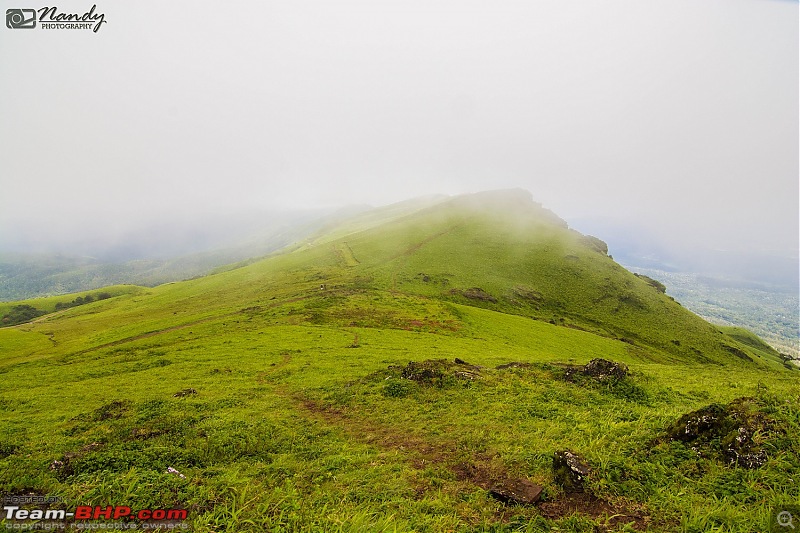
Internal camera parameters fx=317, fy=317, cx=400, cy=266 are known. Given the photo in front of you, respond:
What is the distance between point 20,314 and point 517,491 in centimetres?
16579

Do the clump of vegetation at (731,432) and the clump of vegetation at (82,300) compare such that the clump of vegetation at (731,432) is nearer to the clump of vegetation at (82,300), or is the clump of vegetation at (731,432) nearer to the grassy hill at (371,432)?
the grassy hill at (371,432)

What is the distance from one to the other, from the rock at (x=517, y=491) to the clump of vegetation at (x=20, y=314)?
510ft

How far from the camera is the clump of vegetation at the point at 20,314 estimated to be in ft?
339

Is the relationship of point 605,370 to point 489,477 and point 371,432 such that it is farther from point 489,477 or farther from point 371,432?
point 371,432

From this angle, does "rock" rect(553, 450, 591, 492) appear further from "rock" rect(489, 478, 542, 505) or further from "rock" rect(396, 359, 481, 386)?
"rock" rect(396, 359, 481, 386)

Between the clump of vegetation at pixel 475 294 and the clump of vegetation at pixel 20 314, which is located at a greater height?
the clump of vegetation at pixel 475 294

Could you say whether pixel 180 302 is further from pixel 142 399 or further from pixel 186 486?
pixel 186 486

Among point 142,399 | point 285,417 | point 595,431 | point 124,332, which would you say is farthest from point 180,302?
point 595,431

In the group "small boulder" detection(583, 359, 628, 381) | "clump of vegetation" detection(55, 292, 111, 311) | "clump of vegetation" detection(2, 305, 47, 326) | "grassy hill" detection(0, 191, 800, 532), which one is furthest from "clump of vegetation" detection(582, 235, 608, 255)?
"clump of vegetation" detection(2, 305, 47, 326)

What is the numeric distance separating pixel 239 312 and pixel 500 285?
202 feet

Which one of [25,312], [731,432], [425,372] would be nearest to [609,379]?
[731,432]

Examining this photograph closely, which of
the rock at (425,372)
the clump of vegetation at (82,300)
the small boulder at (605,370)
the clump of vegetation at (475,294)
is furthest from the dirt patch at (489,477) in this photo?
the clump of vegetation at (82,300)

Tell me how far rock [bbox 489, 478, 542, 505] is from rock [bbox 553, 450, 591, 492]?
2.73ft

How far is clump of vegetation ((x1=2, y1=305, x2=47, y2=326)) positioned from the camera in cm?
10329
